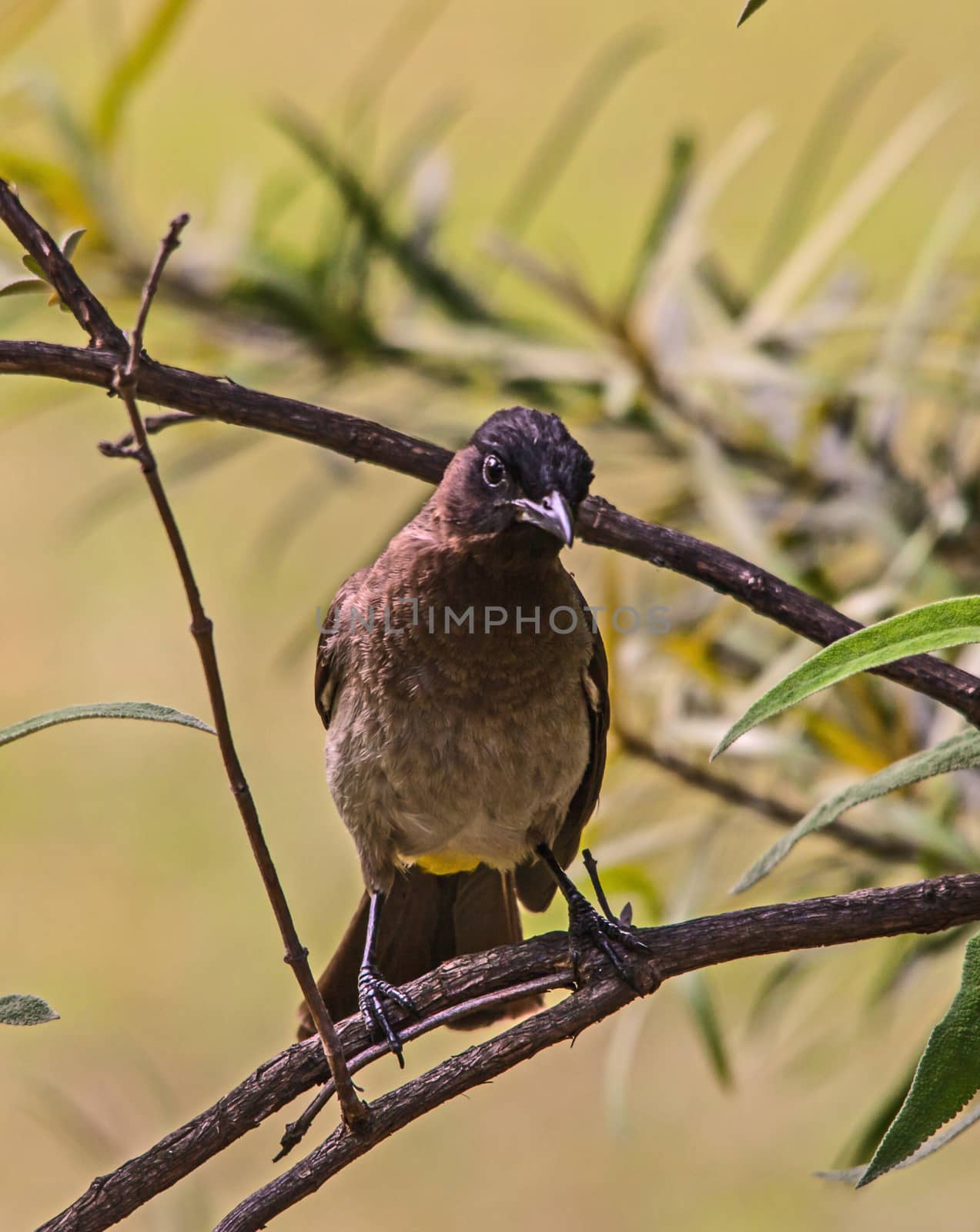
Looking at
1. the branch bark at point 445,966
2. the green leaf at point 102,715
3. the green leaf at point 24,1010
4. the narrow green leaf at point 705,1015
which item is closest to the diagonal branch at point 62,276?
the branch bark at point 445,966

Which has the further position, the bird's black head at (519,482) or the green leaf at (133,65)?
the green leaf at (133,65)

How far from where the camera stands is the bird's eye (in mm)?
2078

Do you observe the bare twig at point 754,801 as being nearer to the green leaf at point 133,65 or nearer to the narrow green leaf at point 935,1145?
the narrow green leaf at point 935,1145

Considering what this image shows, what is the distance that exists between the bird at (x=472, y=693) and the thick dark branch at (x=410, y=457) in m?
0.44

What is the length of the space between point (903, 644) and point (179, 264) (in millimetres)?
2102

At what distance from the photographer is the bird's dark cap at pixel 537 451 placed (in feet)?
6.19

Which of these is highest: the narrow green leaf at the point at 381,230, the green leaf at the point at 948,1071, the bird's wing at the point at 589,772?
the narrow green leaf at the point at 381,230

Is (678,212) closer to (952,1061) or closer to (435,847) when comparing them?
(435,847)

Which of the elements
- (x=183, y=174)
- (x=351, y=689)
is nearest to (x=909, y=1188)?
(x=351, y=689)

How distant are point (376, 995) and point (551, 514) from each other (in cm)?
83

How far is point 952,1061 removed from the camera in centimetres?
129

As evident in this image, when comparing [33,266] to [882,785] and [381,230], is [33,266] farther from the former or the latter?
[381,230]

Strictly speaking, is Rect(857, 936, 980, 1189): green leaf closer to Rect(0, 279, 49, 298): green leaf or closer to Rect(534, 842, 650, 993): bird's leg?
Rect(534, 842, 650, 993): bird's leg

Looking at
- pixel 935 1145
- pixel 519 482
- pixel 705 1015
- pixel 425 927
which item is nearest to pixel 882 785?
pixel 935 1145
